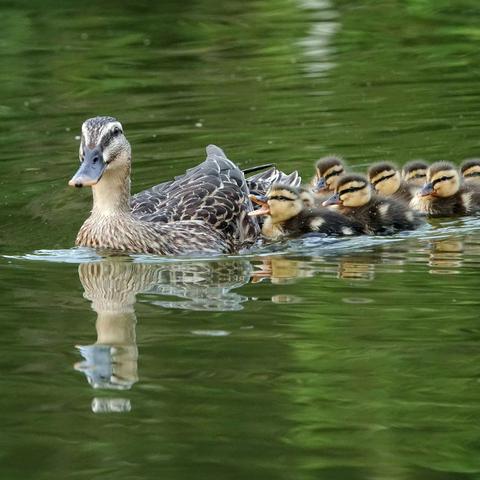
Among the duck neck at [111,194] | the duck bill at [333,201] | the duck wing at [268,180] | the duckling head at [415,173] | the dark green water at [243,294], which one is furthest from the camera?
the duckling head at [415,173]

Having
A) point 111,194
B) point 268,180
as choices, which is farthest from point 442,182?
point 111,194

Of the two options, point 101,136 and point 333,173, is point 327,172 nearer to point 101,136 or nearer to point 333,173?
point 333,173

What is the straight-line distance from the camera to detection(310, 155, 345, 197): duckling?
331 inches

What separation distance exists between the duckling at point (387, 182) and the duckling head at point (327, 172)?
170mm

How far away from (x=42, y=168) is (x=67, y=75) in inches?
112

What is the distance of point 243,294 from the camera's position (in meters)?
6.48

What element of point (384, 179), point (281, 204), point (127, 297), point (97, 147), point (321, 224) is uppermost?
point (97, 147)

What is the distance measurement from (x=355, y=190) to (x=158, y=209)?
0.96 metres

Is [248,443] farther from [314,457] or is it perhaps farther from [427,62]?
[427,62]

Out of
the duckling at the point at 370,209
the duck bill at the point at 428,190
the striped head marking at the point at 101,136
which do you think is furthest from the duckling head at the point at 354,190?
the striped head marking at the point at 101,136

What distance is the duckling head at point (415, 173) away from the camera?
28.2ft

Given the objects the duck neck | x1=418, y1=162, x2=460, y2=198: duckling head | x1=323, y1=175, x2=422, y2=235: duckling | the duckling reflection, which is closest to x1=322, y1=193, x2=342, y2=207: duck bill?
x1=323, y1=175, x2=422, y2=235: duckling

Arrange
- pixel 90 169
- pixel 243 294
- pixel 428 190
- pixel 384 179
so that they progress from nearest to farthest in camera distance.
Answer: pixel 243 294, pixel 90 169, pixel 428 190, pixel 384 179

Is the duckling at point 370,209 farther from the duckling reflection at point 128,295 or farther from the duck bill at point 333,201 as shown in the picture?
the duckling reflection at point 128,295
